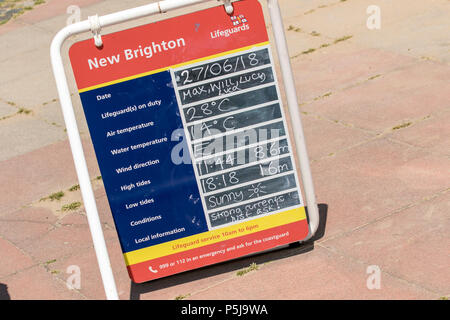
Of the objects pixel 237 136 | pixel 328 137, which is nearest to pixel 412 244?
pixel 237 136

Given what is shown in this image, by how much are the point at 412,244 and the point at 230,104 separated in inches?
67.6

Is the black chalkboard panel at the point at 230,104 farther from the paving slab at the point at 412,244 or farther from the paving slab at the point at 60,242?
the paving slab at the point at 60,242

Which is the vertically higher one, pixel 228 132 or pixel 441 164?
pixel 228 132

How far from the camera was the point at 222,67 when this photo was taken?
5.66 metres

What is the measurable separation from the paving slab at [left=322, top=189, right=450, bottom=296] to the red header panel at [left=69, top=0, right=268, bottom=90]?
5.77ft

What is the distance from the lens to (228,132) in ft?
18.9

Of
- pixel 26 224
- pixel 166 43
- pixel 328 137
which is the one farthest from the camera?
pixel 328 137

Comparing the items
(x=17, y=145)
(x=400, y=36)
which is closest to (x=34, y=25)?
(x=17, y=145)

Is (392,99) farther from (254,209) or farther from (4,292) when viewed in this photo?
(4,292)

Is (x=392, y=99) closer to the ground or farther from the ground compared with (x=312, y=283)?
farther from the ground

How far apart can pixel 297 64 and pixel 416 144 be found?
117 inches

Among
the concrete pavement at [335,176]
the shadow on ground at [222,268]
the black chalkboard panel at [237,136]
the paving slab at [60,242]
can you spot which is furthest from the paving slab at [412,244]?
the paving slab at [60,242]

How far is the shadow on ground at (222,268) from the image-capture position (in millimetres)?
5914
